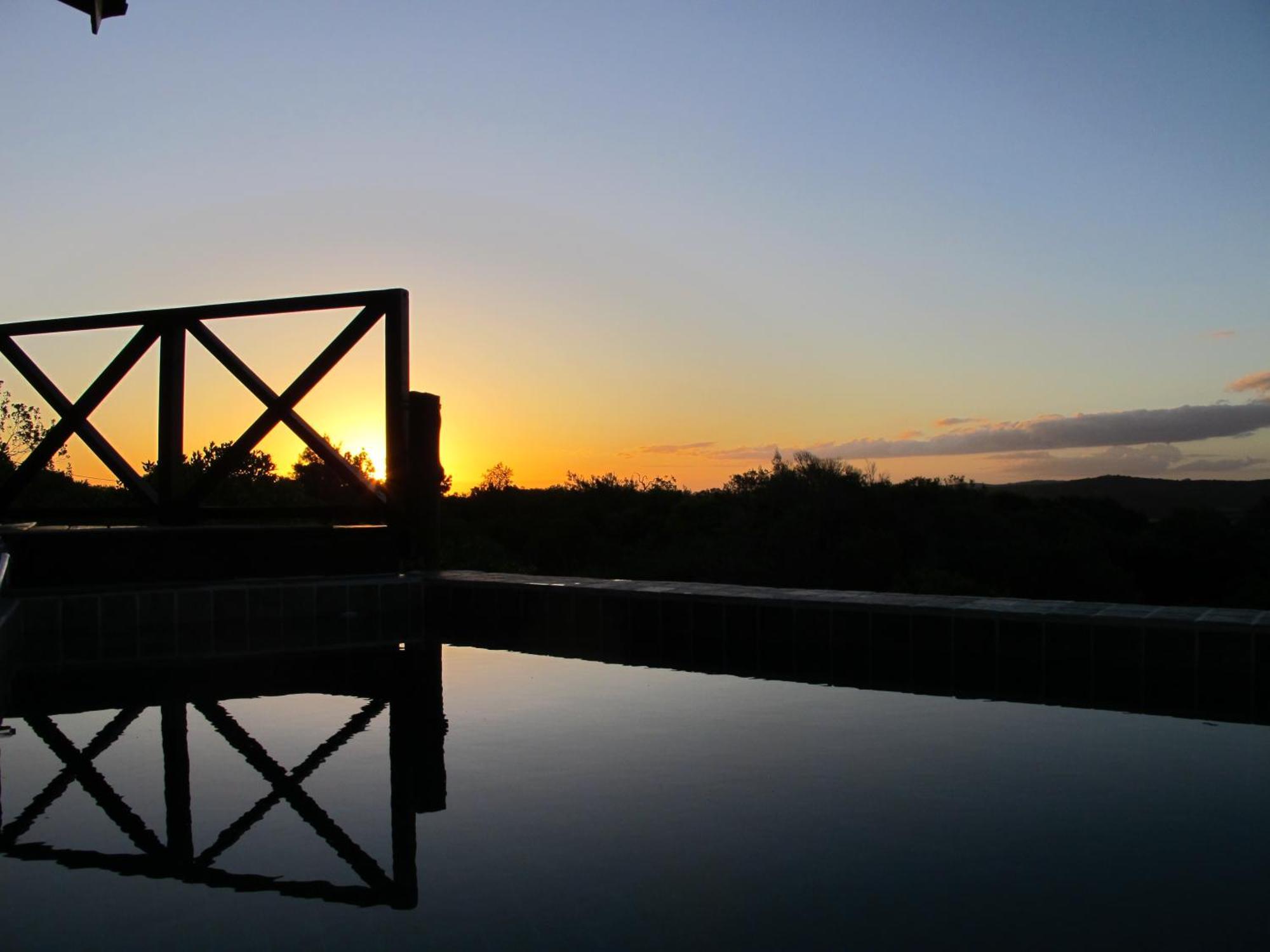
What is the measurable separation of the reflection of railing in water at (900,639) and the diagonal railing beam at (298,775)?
1816mm

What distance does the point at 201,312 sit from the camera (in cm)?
724

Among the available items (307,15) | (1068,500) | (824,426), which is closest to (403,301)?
(307,15)

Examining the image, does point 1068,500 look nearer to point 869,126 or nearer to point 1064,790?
point 869,126

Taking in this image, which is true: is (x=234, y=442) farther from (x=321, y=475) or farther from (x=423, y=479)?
(x=321, y=475)

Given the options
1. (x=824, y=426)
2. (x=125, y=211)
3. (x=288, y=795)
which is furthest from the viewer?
(x=824, y=426)

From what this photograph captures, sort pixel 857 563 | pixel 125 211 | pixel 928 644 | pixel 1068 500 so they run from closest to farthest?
pixel 928 644 → pixel 125 211 → pixel 857 563 → pixel 1068 500

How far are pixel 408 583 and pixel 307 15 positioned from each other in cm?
473

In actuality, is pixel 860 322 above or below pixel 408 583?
above

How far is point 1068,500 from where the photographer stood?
76.6 ft

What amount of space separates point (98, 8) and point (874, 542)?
1177 centimetres

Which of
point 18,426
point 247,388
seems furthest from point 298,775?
point 18,426

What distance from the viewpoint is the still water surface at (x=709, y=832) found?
7.41 ft

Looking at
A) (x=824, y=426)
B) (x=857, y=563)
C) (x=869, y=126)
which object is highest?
(x=869, y=126)

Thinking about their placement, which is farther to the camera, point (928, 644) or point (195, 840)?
point (928, 644)
